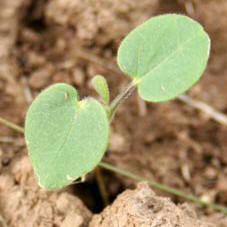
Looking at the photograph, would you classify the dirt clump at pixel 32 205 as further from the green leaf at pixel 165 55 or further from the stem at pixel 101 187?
the green leaf at pixel 165 55

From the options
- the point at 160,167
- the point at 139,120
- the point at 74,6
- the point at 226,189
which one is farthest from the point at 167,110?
the point at 74,6

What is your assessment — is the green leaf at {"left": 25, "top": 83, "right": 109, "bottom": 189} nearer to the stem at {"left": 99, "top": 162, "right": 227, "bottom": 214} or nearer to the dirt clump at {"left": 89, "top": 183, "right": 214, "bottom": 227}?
the dirt clump at {"left": 89, "top": 183, "right": 214, "bottom": 227}

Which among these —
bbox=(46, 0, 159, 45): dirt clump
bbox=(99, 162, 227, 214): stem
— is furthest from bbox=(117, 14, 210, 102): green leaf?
bbox=(46, 0, 159, 45): dirt clump

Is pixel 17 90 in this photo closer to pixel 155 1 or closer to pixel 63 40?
pixel 63 40

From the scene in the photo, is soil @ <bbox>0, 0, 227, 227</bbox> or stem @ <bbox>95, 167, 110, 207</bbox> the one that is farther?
soil @ <bbox>0, 0, 227, 227</bbox>

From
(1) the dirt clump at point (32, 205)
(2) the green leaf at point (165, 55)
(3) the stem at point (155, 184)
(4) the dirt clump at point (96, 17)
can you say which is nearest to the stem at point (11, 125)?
Result: (3) the stem at point (155, 184)

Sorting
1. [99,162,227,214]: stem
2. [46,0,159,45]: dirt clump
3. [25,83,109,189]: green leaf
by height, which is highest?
[25,83,109,189]: green leaf
